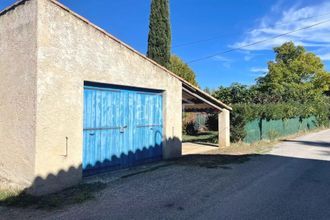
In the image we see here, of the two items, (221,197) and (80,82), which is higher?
(80,82)

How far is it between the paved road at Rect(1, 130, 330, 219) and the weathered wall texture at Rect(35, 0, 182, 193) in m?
1.20

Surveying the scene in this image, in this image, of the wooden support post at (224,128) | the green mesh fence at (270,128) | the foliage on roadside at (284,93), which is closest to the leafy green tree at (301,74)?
the foliage on roadside at (284,93)

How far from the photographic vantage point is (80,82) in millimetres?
7543

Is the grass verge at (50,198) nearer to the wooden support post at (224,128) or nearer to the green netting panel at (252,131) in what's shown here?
the wooden support post at (224,128)

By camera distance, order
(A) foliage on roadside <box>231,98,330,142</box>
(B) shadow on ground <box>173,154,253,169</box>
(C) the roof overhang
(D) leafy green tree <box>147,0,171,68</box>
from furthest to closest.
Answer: (D) leafy green tree <box>147,0,171,68</box>, (A) foliage on roadside <box>231,98,330,142</box>, (C) the roof overhang, (B) shadow on ground <box>173,154,253,169</box>

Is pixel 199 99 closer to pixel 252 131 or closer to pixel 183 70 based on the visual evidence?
pixel 252 131

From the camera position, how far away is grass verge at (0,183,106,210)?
590 cm

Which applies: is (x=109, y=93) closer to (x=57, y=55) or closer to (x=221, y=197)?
(x=57, y=55)

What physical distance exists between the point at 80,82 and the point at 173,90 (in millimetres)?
4218

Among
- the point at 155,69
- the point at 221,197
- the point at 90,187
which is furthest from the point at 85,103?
the point at 221,197

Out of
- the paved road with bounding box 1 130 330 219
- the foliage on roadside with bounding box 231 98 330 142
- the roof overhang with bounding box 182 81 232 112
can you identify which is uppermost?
the roof overhang with bounding box 182 81 232 112

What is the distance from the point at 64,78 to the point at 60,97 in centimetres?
44

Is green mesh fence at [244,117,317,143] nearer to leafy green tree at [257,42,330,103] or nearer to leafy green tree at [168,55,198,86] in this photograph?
leafy green tree at [168,55,198,86]

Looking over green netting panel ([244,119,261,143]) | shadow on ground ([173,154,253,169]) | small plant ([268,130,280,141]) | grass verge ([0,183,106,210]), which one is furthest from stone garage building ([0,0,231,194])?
small plant ([268,130,280,141])
